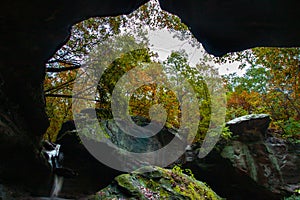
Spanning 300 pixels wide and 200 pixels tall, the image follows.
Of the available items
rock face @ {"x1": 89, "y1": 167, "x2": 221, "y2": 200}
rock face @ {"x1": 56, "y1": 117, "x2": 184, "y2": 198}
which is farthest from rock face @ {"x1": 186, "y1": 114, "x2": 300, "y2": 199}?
rock face @ {"x1": 56, "y1": 117, "x2": 184, "y2": 198}

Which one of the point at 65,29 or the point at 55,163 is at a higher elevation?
the point at 65,29

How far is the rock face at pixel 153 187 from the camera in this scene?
5648 mm

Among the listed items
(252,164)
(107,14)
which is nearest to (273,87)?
(252,164)

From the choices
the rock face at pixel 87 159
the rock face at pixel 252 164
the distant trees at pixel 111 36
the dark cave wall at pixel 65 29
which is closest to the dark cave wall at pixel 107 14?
the dark cave wall at pixel 65 29

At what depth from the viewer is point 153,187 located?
6.29m

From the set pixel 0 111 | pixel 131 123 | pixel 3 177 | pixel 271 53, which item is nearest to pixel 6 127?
pixel 0 111

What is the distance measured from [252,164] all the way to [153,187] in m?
6.36

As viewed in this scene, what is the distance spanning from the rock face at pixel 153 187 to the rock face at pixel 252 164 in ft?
12.1

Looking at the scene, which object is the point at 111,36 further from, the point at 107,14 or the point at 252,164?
the point at 252,164

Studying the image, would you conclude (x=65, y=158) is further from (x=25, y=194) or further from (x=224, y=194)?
(x=224, y=194)

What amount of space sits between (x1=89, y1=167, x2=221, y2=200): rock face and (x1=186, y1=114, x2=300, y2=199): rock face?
3.68 metres

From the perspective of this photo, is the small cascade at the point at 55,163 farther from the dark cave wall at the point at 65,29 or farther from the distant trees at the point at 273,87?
the distant trees at the point at 273,87

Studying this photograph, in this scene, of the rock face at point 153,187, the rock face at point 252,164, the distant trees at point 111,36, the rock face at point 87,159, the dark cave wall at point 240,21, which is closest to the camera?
the dark cave wall at point 240,21

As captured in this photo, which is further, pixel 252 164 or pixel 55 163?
pixel 252 164
